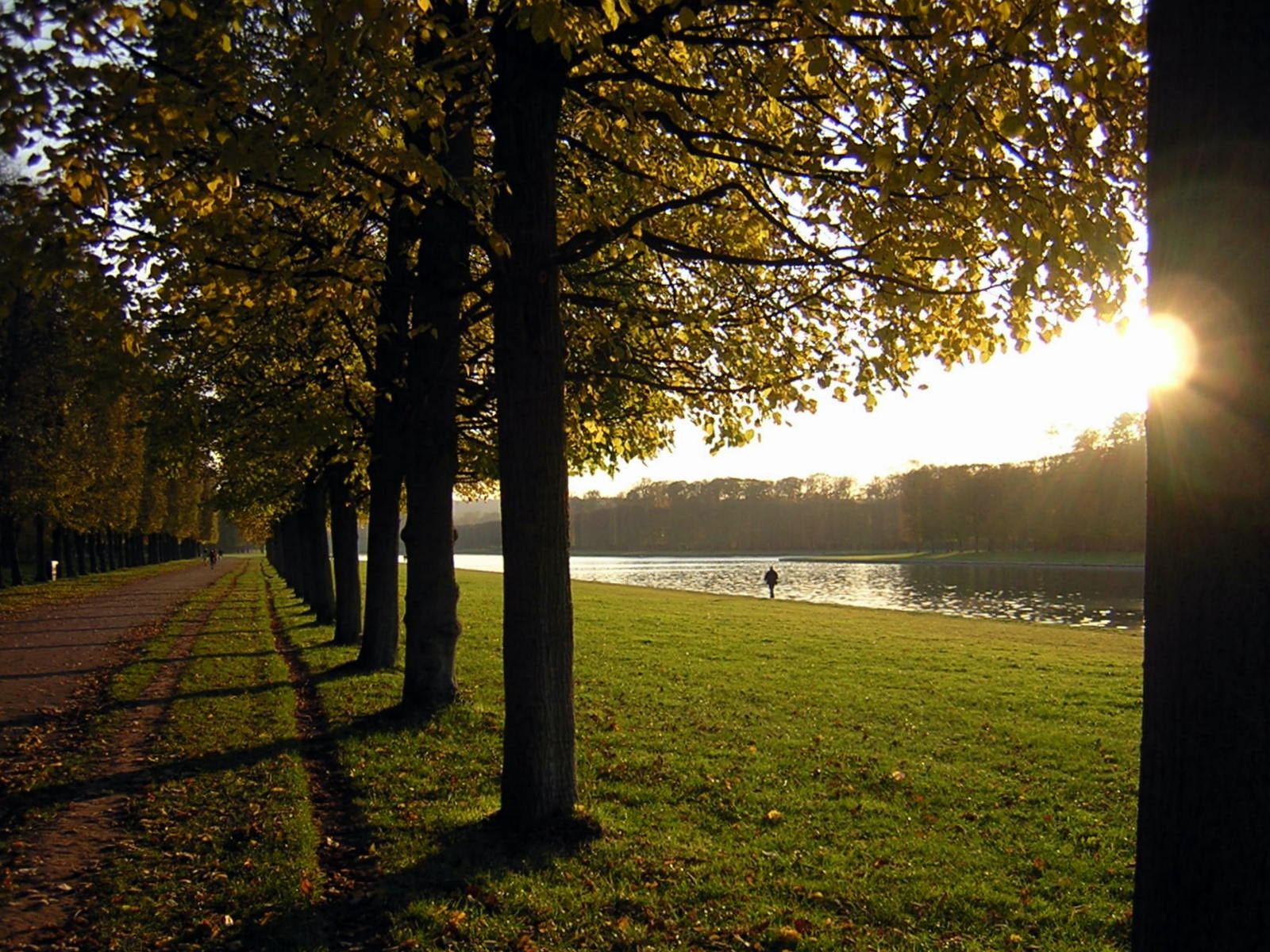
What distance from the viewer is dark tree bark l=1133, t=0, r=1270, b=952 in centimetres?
272

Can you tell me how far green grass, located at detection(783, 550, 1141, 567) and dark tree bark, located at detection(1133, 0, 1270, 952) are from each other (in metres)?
Answer: 76.4

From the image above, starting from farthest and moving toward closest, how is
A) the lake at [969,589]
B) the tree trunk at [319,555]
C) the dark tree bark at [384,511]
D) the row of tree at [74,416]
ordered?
the lake at [969,589] → the tree trunk at [319,555] → the dark tree bark at [384,511] → the row of tree at [74,416]

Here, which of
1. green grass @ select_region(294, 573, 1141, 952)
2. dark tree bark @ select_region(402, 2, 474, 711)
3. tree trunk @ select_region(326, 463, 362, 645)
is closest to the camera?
green grass @ select_region(294, 573, 1141, 952)

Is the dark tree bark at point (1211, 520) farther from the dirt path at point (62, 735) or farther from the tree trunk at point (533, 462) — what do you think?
the dirt path at point (62, 735)

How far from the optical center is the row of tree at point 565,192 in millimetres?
5406

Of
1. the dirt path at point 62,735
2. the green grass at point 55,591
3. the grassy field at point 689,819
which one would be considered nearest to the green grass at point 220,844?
the grassy field at point 689,819

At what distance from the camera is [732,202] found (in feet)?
28.5

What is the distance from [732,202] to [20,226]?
5.62m

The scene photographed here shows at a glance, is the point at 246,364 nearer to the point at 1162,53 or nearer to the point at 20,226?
the point at 20,226

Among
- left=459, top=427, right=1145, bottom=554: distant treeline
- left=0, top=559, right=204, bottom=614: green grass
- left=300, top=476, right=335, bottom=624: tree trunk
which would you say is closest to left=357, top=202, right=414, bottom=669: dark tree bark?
left=300, top=476, right=335, bottom=624: tree trunk

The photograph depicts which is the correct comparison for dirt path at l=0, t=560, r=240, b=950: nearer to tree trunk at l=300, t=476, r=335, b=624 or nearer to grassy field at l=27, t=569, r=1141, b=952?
grassy field at l=27, t=569, r=1141, b=952

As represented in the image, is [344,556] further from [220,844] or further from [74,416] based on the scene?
[74,416]

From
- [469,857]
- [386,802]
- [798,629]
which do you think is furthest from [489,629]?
[469,857]

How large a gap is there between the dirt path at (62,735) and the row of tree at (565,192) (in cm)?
298
